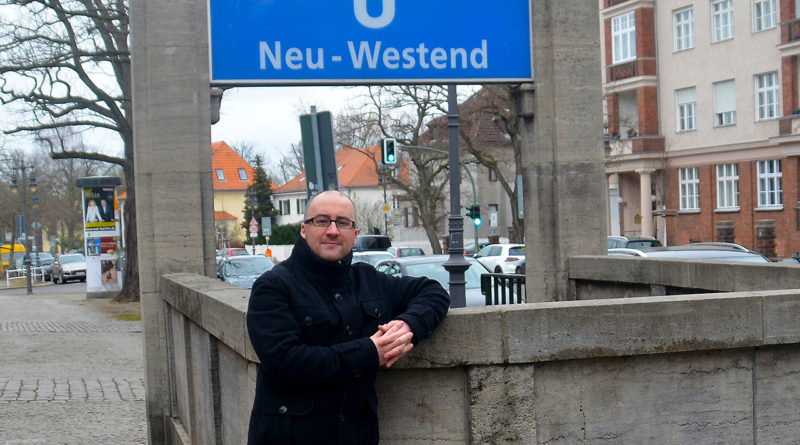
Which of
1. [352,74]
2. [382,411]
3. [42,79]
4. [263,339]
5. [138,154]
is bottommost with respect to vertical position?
[382,411]

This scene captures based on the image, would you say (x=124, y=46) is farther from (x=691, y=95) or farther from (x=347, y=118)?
(x=691, y=95)

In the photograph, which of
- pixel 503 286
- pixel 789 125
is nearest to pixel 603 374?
pixel 503 286

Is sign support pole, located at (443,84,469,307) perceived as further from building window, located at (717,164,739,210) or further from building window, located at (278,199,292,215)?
building window, located at (278,199,292,215)

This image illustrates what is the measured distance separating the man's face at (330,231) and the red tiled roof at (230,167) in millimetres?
121884

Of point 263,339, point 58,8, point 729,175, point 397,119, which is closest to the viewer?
point 263,339

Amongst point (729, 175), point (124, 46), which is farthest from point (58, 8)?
point (729, 175)

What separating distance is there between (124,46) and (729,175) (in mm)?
27835

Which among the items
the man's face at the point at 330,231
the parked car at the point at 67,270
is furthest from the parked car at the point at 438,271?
the parked car at the point at 67,270

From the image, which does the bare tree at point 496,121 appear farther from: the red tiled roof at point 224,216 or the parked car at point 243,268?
the red tiled roof at point 224,216

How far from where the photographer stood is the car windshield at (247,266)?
26.9 metres

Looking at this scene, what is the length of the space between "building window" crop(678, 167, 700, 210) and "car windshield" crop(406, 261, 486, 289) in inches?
1225

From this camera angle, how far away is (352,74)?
8.34 m

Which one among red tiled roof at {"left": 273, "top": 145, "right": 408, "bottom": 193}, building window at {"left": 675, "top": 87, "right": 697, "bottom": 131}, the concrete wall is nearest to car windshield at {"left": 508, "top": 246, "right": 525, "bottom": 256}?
building window at {"left": 675, "top": 87, "right": 697, "bottom": 131}

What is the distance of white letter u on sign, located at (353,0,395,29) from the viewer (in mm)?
8414
